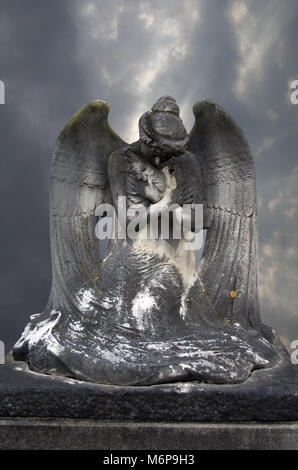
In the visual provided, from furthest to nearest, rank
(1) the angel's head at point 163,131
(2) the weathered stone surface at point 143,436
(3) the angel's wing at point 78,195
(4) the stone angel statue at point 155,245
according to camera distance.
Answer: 1. (3) the angel's wing at point 78,195
2. (1) the angel's head at point 163,131
3. (4) the stone angel statue at point 155,245
4. (2) the weathered stone surface at point 143,436

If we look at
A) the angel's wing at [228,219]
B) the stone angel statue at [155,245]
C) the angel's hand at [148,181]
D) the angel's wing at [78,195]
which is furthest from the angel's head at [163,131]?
the angel's wing at [78,195]

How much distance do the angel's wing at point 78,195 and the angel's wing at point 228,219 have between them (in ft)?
3.05

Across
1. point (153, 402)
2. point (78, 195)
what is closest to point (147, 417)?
point (153, 402)

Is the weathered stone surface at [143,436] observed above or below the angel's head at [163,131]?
below

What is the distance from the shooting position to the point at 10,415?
11.1 ft

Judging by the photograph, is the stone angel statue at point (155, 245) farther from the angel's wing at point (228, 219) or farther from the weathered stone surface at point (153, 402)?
the weathered stone surface at point (153, 402)

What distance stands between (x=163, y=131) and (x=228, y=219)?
1023 mm

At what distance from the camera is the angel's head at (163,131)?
13.9 ft

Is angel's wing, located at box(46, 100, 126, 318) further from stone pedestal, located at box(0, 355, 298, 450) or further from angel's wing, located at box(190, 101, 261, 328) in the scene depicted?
stone pedestal, located at box(0, 355, 298, 450)

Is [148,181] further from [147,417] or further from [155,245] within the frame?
[147,417]

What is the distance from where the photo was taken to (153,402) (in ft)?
10.9

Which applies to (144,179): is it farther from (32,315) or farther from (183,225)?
(32,315)
